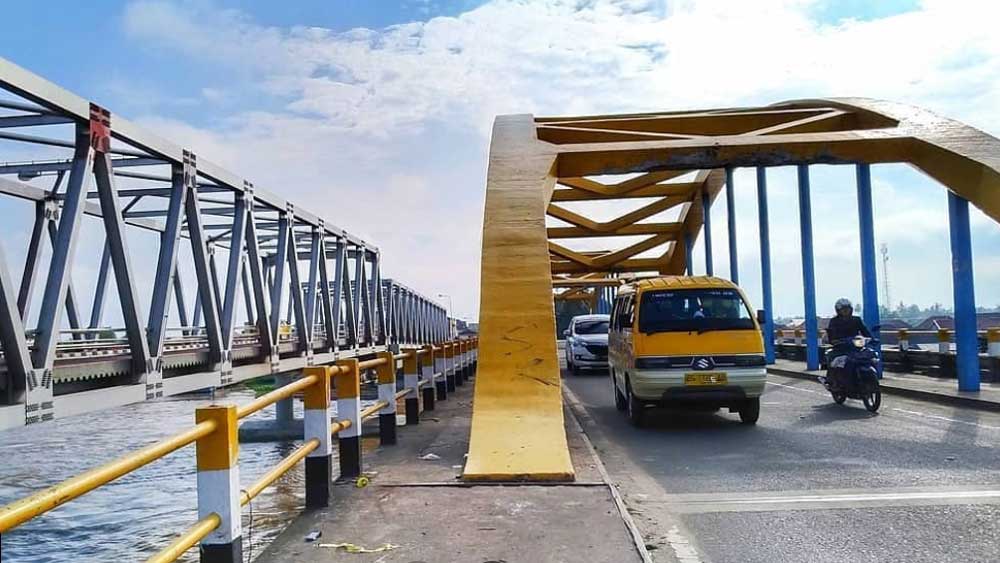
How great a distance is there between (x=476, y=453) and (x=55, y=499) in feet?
16.3

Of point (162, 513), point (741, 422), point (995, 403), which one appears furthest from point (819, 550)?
point (995, 403)

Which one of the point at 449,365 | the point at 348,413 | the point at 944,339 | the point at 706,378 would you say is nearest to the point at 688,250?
the point at 944,339

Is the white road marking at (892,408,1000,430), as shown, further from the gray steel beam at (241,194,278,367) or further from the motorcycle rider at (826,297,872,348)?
the gray steel beam at (241,194,278,367)

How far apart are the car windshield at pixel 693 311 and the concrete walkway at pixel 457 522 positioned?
3781mm

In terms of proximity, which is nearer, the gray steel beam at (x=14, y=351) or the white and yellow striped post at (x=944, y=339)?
the gray steel beam at (x=14, y=351)

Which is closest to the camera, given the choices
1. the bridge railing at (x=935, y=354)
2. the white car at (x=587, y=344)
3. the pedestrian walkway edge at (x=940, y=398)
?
the pedestrian walkway edge at (x=940, y=398)

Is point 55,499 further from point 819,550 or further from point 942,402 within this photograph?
point 942,402

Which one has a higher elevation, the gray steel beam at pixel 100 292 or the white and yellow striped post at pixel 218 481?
the gray steel beam at pixel 100 292

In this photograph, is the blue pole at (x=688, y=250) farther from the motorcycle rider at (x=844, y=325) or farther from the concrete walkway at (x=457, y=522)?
the concrete walkway at (x=457, y=522)

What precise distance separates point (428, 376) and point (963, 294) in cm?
960

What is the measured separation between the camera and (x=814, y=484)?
22.4 feet

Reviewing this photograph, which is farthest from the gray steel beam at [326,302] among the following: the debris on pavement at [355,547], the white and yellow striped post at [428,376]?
the debris on pavement at [355,547]

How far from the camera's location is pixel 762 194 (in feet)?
81.0

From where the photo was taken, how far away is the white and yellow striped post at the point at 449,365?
15938 mm
